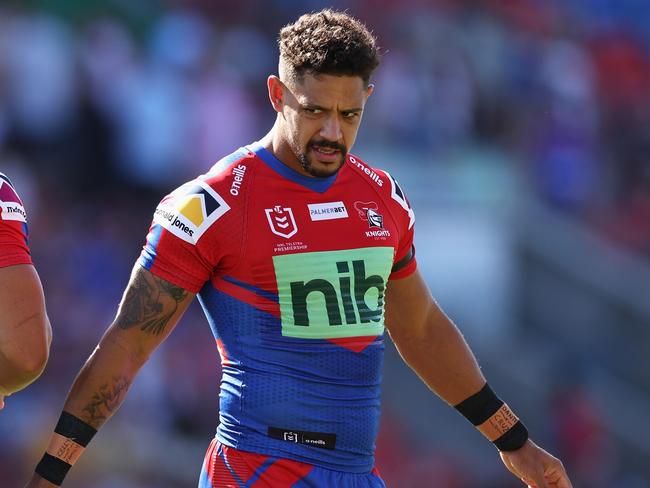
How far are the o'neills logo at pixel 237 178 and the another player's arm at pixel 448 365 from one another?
33.4 inches

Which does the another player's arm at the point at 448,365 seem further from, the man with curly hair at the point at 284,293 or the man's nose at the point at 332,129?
the man's nose at the point at 332,129

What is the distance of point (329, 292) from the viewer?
16.3 feet

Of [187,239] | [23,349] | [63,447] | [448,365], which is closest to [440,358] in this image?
[448,365]

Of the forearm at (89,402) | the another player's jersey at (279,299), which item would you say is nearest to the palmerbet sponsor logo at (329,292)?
the another player's jersey at (279,299)

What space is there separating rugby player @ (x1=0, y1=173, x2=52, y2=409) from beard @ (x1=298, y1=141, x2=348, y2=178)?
1.06 m

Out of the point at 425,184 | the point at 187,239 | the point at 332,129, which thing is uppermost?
the point at 332,129

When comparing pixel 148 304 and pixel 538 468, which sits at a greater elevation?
pixel 148 304

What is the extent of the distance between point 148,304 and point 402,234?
1082 millimetres

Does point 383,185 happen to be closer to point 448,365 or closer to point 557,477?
point 448,365

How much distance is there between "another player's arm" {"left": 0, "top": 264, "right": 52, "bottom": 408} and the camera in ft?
14.6

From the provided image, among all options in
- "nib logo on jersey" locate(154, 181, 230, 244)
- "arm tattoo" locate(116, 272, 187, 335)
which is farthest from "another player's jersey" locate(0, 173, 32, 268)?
"nib logo on jersey" locate(154, 181, 230, 244)

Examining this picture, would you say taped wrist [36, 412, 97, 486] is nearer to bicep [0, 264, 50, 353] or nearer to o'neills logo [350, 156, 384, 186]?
bicep [0, 264, 50, 353]

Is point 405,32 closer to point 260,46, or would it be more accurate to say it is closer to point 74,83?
point 260,46

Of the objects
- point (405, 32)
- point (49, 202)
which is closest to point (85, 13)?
point (49, 202)
